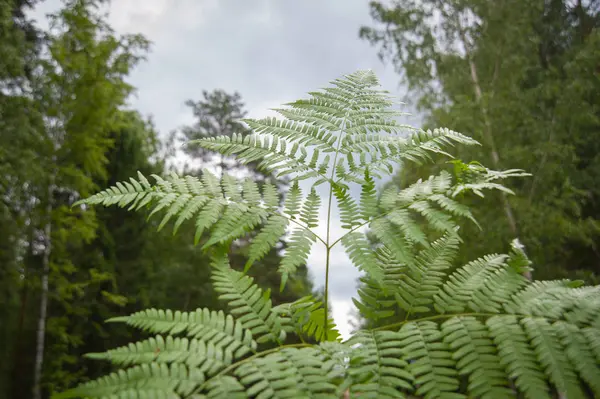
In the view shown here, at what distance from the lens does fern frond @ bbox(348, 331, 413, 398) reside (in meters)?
0.80

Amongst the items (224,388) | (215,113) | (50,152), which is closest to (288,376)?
(224,388)

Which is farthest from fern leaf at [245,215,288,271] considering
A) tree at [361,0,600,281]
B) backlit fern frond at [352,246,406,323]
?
tree at [361,0,600,281]

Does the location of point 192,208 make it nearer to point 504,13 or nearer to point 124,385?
point 124,385

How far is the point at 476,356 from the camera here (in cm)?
89

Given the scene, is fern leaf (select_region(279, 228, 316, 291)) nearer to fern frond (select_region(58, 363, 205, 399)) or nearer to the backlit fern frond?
the backlit fern frond

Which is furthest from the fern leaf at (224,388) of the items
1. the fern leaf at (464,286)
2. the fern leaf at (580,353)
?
the fern leaf at (580,353)

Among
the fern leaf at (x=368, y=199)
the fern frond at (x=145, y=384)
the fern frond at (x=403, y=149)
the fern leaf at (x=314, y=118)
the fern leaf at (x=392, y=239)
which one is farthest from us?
the fern leaf at (x=314, y=118)

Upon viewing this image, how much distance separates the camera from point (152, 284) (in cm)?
1190

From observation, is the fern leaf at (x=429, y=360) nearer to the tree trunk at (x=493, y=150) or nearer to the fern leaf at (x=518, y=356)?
the fern leaf at (x=518, y=356)

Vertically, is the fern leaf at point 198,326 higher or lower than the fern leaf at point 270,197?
lower

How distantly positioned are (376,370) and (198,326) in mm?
430

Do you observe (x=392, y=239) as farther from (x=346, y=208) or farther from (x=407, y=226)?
(x=346, y=208)

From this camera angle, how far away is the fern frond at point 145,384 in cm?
76

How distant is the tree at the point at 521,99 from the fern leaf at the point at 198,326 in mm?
7616
